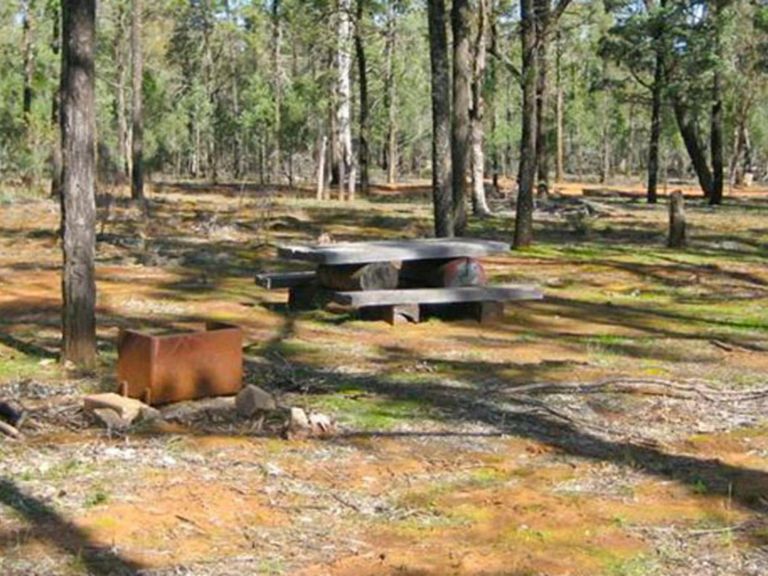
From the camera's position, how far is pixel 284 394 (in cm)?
707

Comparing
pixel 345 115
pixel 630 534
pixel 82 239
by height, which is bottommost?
pixel 630 534

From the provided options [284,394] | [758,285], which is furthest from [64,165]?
[758,285]

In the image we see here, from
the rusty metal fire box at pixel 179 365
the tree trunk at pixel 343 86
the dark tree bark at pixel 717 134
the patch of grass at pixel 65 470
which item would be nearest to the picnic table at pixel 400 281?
the rusty metal fire box at pixel 179 365

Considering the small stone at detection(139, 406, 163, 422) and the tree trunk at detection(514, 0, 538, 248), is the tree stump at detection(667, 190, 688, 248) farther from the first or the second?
the small stone at detection(139, 406, 163, 422)

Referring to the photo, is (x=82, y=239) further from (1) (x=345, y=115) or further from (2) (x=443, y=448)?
(1) (x=345, y=115)

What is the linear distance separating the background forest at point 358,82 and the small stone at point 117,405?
43.9 ft

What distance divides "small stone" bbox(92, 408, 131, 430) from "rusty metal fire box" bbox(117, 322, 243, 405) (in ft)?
1.09

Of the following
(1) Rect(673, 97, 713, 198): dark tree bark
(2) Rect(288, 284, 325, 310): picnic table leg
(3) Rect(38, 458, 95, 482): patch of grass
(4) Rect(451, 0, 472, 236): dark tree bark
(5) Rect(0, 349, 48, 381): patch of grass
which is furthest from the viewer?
(1) Rect(673, 97, 713, 198): dark tree bark

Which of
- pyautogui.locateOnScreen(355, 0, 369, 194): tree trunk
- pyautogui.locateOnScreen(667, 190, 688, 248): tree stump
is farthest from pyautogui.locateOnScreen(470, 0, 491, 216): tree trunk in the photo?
pyautogui.locateOnScreen(355, 0, 369, 194): tree trunk

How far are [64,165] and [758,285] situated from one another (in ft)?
32.7

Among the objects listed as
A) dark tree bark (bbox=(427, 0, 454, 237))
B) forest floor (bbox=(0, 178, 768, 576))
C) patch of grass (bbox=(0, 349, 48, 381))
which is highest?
dark tree bark (bbox=(427, 0, 454, 237))

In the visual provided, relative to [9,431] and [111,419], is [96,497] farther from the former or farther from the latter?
[111,419]

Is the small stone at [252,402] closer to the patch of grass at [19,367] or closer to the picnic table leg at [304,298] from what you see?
the patch of grass at [19,367]

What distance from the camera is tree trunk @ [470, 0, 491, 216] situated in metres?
23.3
